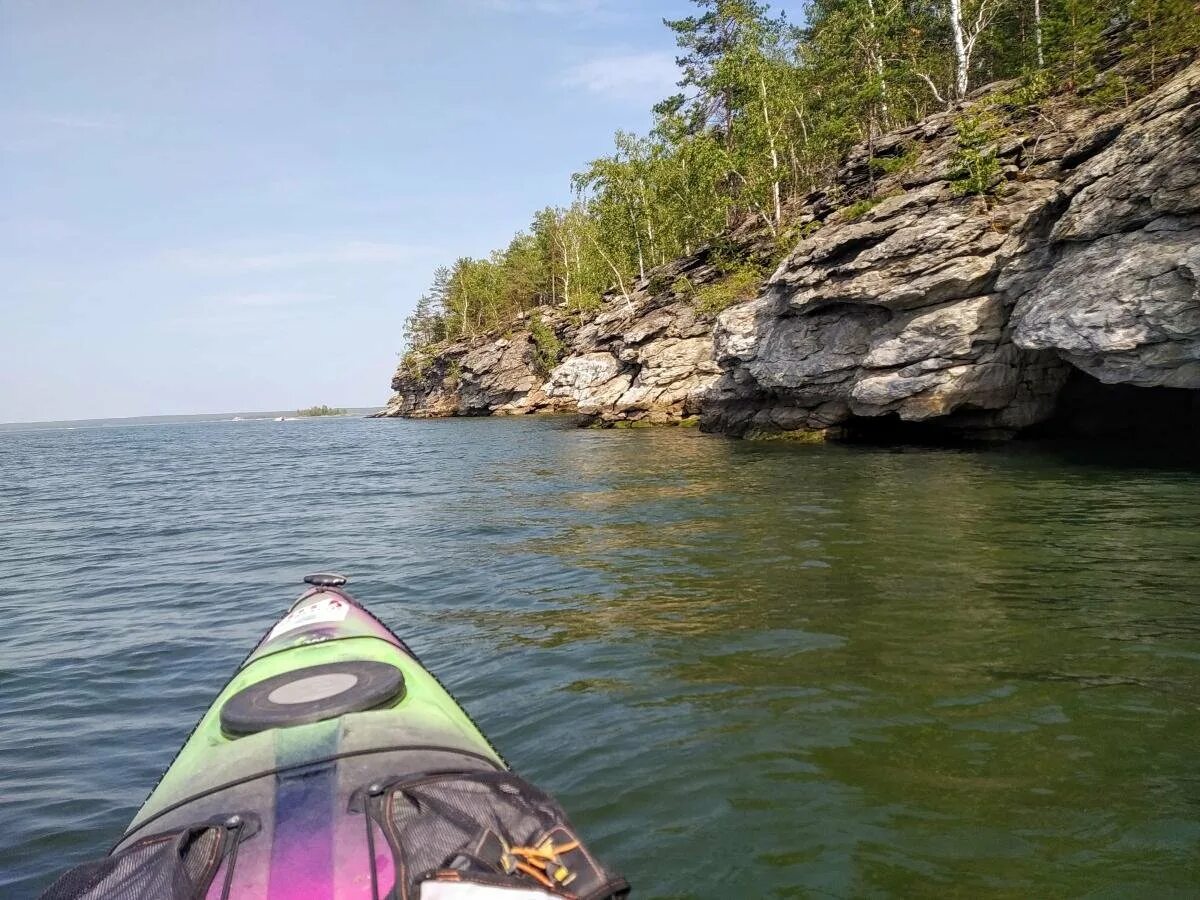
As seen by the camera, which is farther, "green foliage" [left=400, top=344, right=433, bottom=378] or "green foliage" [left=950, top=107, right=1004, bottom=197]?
"green foliage" [left=400, top=344, right=433, bottom=378]

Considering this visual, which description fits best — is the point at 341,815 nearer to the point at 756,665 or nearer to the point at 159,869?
the point at 159,869

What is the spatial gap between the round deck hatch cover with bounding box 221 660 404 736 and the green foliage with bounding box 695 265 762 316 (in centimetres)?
3344

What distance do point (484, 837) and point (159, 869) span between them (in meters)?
1.23

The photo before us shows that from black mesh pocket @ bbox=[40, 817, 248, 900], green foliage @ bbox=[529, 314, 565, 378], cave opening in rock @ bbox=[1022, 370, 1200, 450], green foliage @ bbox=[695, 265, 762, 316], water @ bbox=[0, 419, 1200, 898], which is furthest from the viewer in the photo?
green foliage @ bbox=[529, 314, 565, 378]

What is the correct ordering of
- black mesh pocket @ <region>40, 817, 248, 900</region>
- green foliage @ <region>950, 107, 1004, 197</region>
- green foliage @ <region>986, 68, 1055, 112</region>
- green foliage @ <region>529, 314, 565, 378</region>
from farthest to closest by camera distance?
green foliage @ <region>529, 314, 565, 378</region> → green foliage @ <region>986, 68, 1055, 112</region> → green foliage @ <region>950, 107, 1004, 197</region> → black mesh pocket @ <region>40, 817, 248, 900</region>

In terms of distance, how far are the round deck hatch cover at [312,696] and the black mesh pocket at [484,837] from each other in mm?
937

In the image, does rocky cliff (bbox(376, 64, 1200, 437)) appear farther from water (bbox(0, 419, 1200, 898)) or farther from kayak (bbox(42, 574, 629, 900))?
kayak (bbox(42, 574, 629, 900))

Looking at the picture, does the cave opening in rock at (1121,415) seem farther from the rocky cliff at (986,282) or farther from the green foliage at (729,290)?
the green foliage at (729,290)

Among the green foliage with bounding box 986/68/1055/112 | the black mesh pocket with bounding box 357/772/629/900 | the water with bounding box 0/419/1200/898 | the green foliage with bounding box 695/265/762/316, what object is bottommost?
the water with bounding box 0/419/1200/898

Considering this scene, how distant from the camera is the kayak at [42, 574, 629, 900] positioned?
2.61 m

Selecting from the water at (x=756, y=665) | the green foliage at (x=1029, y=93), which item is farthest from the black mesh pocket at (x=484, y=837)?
the green foliage at (x=1029, y=93)

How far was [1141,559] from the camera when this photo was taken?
934cm

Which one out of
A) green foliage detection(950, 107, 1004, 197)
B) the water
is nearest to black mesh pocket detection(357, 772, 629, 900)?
the water

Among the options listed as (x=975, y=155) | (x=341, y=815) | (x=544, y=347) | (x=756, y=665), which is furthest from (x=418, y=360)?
(x=341, y=815)
